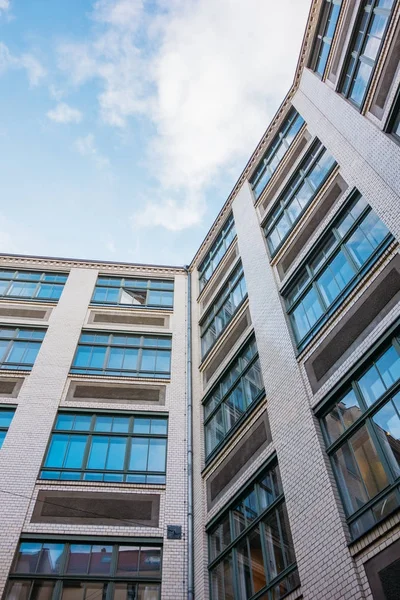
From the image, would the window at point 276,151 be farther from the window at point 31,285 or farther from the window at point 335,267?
the window at point 31,285

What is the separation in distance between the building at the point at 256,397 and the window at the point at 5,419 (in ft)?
0.57

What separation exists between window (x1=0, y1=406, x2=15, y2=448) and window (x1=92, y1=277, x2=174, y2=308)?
7.01 meters

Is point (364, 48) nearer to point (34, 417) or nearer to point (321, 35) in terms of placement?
point (321, 35)

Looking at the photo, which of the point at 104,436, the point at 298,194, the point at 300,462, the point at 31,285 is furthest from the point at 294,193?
the point at 31,285

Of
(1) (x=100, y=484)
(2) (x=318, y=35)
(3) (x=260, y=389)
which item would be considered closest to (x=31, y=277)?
(1) (x=100, y=484)

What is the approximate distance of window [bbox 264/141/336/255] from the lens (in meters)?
16.5

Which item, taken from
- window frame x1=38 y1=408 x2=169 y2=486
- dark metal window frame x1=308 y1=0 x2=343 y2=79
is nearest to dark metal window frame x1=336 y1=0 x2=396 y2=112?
dark metal window frame x1=308 y1=0 x2=343 y2=79

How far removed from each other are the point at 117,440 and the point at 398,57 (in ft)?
47.6

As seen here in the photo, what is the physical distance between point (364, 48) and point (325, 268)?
284 inches

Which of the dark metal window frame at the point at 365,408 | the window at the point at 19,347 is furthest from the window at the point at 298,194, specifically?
the window at the point at 19,347

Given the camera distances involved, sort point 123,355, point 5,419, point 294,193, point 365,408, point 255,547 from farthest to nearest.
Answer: point 123,355, point 294,193, point 5,419, point 255,547, point 365,408

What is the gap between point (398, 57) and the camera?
42.8 feet

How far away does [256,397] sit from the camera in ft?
47.7

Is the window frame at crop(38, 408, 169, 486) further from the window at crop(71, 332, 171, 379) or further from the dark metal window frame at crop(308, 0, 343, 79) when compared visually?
the dark metal window frame at crop(308, 0, 343, 79)
